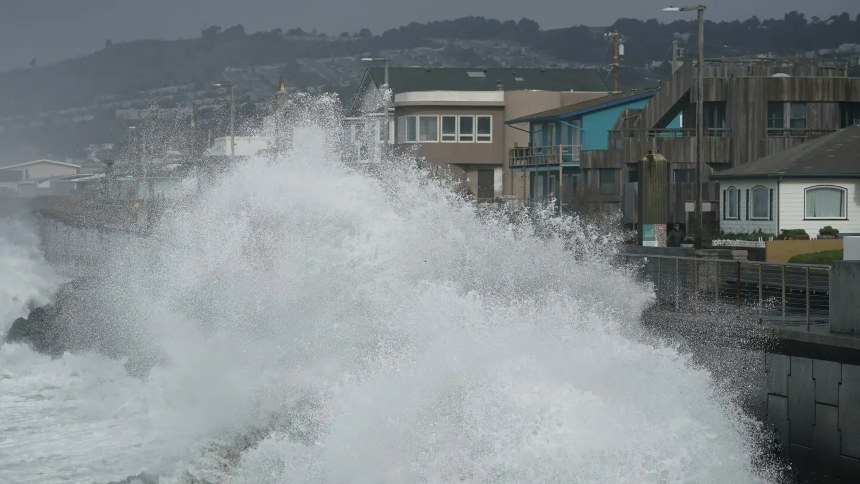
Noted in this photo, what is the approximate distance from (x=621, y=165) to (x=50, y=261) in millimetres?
25867

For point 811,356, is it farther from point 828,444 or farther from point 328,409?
point 328,409

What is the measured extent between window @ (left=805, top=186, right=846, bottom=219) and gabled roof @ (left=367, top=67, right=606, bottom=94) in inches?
1361

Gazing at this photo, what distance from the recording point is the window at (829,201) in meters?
34.5

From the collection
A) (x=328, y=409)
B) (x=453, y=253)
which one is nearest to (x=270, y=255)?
(x=453, y=253)

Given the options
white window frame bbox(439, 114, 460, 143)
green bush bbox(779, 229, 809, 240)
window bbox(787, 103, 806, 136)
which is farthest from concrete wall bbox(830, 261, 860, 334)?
white window frame bbox(439, 114, 460, 143)

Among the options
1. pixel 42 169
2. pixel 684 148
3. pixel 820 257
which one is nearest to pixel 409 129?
pixel 684 148

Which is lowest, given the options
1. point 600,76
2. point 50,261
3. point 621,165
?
point 50,261

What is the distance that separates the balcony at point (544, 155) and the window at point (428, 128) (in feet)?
14.5

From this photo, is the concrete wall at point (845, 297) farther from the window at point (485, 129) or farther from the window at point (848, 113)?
the window at point (485, 129)

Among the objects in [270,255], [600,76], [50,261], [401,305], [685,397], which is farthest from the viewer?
[600,76]

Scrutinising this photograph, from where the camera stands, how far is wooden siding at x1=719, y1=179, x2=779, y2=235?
35125 millimetres

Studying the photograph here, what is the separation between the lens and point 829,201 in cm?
3456

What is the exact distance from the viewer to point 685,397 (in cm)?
1361

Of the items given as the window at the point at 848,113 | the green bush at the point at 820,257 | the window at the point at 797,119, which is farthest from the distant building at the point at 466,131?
the green bush at the point at 820,257
